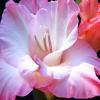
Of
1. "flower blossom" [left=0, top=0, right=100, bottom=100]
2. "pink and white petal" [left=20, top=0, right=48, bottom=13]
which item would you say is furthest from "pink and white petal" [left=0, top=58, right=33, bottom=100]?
"pink and white petal" [left=20, top=0, right=48, bottom=13]

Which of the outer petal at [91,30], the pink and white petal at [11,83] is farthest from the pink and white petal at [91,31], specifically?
the pink and white petal at [11,83]

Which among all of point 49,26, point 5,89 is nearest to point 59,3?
point 49,26

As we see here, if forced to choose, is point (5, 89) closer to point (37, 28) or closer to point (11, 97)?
point (11, 97)

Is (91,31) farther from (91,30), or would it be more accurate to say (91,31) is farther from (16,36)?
(16,36)

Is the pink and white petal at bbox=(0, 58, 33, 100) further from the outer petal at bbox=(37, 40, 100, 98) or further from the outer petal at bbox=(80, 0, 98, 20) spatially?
the outer petal at bbox=(80, 0, 98, 20)

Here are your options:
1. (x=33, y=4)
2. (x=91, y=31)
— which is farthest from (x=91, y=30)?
(x=33, y=4)
